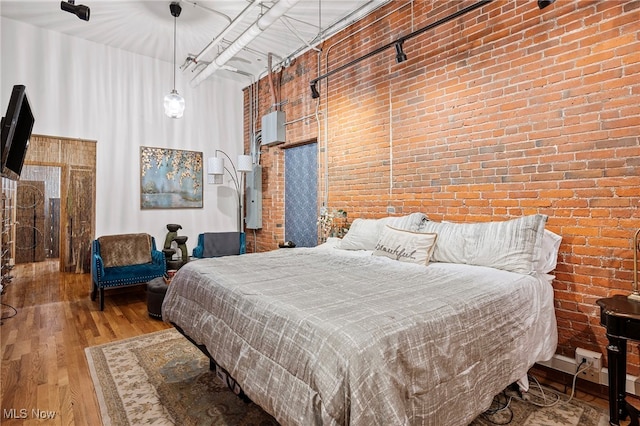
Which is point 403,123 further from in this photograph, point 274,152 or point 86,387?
point 86,387

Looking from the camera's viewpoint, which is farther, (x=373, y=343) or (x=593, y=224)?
(x=593, y=224)

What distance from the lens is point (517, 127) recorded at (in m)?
2.60

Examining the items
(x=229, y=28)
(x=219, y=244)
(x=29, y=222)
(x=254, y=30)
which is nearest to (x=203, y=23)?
(x=229, y=28)

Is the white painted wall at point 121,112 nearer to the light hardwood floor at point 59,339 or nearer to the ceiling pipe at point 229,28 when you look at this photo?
the ceiling pipe at point 229,28

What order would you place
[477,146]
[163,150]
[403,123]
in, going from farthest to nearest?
[163,150] < [403,123] < [477,146]

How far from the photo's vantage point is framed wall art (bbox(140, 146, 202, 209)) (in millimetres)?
5359

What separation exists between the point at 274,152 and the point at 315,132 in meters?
1.17

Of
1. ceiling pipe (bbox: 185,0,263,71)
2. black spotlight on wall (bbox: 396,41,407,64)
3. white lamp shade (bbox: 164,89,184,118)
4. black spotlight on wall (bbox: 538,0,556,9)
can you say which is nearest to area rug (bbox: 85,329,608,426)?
white lamp shade (bbox: 164,89,184,118)

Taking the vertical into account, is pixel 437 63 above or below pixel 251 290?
above

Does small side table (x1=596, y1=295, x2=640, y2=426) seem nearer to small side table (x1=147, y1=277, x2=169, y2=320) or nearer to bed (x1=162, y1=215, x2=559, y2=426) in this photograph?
bed (x1=162, y1=215, x2=559, y2=426)

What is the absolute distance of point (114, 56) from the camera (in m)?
5.04

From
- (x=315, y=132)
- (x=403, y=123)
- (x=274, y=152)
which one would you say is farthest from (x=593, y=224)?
(x=274, y=152)

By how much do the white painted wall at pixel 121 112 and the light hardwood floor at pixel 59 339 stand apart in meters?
1.17

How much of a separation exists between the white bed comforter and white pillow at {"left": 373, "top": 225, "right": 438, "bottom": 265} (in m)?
0.27
